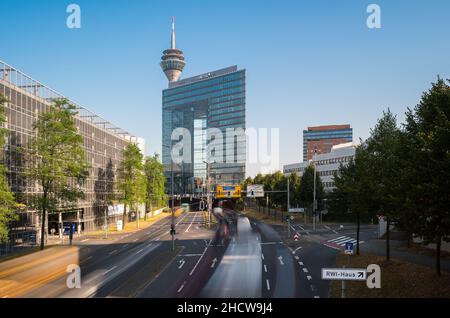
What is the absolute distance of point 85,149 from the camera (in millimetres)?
68250

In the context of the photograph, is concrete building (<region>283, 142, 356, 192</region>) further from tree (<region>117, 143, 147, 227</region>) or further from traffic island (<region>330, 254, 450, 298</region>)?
traffic island (<region>330, 254, 450, 298</region>)

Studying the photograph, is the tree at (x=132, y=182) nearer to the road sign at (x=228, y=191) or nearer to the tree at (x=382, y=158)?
the road sign at (x=228, y=191)

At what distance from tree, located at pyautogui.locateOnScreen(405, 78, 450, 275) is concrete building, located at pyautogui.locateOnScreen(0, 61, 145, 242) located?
103ft

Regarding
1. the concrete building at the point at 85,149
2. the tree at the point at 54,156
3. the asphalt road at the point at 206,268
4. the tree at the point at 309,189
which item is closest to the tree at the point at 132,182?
the concrete building at the point at 85,149

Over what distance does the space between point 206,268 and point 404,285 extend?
16.0m

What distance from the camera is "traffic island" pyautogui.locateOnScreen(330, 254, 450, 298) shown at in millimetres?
21781

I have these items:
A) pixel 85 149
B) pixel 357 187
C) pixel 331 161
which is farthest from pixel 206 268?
pixel 331 161

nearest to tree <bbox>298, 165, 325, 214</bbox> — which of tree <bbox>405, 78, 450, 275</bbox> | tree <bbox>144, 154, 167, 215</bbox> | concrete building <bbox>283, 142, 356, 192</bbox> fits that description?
concrete building <bbox>283, 142, 356, 192</bbox>

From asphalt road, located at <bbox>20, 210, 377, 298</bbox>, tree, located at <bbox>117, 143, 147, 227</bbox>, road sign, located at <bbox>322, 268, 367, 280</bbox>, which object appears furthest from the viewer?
tree, located at <bbox>117, 143, 147, 227</bbox>

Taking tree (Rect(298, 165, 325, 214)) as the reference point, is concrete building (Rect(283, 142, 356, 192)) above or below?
above

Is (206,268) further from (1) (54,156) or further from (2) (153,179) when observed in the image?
(2) (153,179)

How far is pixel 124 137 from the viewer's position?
92.9 meters

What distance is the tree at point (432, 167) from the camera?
19.9m
